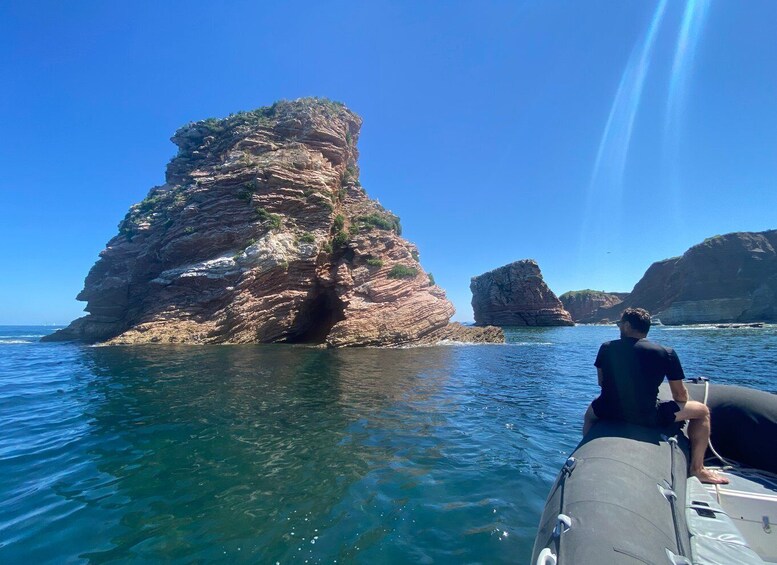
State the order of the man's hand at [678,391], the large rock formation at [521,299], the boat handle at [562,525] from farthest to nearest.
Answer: the large rock formation at [521,299] → the man's hand at [678,391] → the boat handle at [562,525]

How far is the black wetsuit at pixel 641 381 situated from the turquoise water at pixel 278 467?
164 centimetres

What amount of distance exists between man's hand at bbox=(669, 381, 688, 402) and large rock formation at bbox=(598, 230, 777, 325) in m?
74.3

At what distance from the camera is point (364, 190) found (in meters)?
34.0

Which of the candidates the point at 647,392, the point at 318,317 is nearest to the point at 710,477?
the point at 647,392

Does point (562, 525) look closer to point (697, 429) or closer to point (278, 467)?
point (697, 429)

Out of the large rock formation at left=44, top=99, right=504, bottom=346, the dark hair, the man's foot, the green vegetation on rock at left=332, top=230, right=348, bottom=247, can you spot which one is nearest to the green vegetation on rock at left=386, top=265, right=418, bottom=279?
the large rock formation at left=44, top=99, right=504, bottom=346

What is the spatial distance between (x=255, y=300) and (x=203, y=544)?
22941 mm

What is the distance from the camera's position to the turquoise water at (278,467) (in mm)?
3504

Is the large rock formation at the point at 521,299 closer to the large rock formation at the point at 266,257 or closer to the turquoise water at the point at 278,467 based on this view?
the large rock formation at the point at 266,257

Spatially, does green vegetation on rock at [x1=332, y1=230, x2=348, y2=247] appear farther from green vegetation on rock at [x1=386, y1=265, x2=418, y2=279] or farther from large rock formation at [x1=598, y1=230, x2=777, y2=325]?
large rock formation at [x1=598, y1=230, x2=777, y2=325]

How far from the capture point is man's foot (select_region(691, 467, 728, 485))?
3.68 m

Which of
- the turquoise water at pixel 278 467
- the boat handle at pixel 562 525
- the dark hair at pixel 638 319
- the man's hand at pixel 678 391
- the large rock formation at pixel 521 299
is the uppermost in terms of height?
the large rock formation at pixel 521 299

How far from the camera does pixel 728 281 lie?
197 ft

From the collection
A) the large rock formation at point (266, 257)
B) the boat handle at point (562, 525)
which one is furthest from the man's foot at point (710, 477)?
the large rock formation at point (266, 257)
